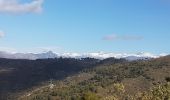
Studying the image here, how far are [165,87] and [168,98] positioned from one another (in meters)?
6.46

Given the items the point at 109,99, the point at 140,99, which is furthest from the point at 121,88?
the point at 140,99

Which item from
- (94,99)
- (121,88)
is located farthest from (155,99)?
(121,88)

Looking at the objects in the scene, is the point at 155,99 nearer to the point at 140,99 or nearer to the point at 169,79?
the point at 140,99

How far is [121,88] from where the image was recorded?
183625mm

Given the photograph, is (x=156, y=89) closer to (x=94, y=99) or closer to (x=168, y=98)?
(x=168, y=98)

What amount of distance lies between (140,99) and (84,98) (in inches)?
800

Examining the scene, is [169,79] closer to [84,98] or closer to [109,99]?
[109,99]

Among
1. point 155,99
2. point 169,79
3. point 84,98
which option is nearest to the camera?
point 155,99

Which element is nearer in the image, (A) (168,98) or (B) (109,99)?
(A) (168,98)

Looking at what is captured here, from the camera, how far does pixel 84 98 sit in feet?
479

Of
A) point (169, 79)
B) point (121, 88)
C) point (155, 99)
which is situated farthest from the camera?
point (121, 88)

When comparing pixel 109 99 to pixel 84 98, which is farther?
pixel 109 99

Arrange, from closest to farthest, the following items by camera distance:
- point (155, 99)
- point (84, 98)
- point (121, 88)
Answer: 1. point (155, 99)
2. point (84, 98)
3. point (121, 88)

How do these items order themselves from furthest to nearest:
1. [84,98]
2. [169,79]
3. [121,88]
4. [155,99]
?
[121,88], [169,79], [84,98], [155,99]
